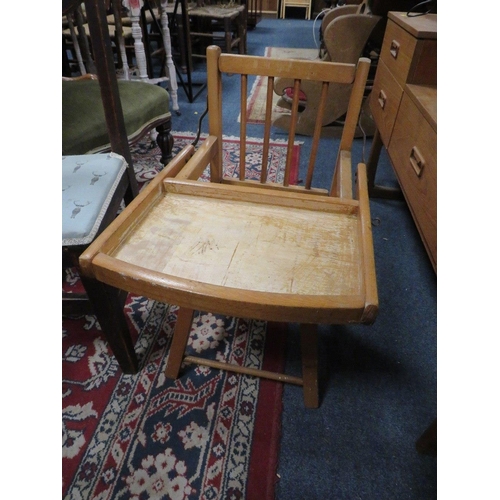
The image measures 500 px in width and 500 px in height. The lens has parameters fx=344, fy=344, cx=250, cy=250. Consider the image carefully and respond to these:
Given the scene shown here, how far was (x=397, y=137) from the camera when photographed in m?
1.15

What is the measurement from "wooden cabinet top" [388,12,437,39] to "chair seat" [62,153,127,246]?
94 centimetres

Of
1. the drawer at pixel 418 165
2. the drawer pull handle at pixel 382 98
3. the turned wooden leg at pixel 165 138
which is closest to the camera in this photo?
the drawer at pixel 418 165

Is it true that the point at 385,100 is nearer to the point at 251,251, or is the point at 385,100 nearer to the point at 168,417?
the point at 251,251

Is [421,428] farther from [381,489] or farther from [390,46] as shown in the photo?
[390,46]

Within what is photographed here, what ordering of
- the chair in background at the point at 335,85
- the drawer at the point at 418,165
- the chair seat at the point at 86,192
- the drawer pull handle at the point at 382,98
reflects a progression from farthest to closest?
the chair in background at the point at 335,85 < the drawer pull handle at the point at 382,98 < the drawer at the point at 418,165 < the chair seat at the point at 86,192

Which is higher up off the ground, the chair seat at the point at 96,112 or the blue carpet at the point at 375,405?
the chair seat at the point at 96,112

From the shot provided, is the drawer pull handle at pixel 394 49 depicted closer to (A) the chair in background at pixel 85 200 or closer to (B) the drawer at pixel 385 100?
(B) the drawer at pixel 385 100

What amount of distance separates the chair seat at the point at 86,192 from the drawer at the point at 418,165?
0.76 meters

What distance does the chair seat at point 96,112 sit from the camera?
110 cm

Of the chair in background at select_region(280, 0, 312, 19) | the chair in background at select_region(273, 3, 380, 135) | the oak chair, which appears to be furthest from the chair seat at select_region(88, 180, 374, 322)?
the chair in background at select_region(280, 0, 312, 19)

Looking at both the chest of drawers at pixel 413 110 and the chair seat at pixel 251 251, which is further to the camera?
the chest of drawers at pixel 413 110

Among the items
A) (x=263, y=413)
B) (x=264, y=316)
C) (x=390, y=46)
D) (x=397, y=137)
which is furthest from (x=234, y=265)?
(x=390, y=46)

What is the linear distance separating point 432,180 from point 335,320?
0.52 metres

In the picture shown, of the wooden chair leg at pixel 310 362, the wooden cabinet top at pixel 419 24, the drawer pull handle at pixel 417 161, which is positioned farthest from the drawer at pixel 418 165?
the wooden chair leg at pixel 310 362
